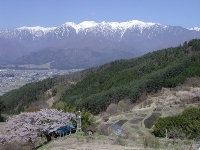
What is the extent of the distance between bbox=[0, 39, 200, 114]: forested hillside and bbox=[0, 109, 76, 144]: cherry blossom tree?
1180 inches

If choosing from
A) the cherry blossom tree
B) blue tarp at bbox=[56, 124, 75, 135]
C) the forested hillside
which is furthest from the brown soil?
the forested hillside

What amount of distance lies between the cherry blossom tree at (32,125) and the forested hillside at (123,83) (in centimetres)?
2997

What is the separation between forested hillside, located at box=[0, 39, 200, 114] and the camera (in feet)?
184

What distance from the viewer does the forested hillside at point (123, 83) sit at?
56.1 m

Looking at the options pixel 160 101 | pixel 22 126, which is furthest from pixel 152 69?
pixel 22 126

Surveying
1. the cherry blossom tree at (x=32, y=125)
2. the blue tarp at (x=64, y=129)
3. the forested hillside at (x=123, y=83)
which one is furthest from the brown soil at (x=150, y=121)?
the forested hillside at (x=123, y=83)

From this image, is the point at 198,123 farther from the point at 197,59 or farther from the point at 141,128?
the point at 197,59

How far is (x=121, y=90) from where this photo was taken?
58.1m

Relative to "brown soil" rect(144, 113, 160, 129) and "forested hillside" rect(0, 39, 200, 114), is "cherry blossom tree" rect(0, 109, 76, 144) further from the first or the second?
"forested hillside" rect(0, 39, 200, 114)

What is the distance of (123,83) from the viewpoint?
68.9 meters

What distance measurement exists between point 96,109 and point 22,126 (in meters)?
34.7

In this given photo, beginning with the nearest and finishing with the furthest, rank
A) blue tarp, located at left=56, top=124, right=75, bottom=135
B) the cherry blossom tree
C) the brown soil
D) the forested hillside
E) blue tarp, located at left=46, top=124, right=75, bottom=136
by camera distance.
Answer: the cherry blossom tree
blue tarp, located at left=46, top=124, right=75, bottom=136
blue tarp, located at left=56, top=124, right=75, bottom=135
the brown soil
the forested hillside

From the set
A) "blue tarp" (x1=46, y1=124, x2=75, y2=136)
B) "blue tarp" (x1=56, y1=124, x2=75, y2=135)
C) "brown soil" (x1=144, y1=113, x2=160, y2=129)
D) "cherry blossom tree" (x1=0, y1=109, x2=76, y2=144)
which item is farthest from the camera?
"brown soil" (x1=144, y1=113, x2=160, y2=129)

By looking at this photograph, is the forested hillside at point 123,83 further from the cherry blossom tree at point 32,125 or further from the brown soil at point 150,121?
the cherry blossom tree at point 32,125
